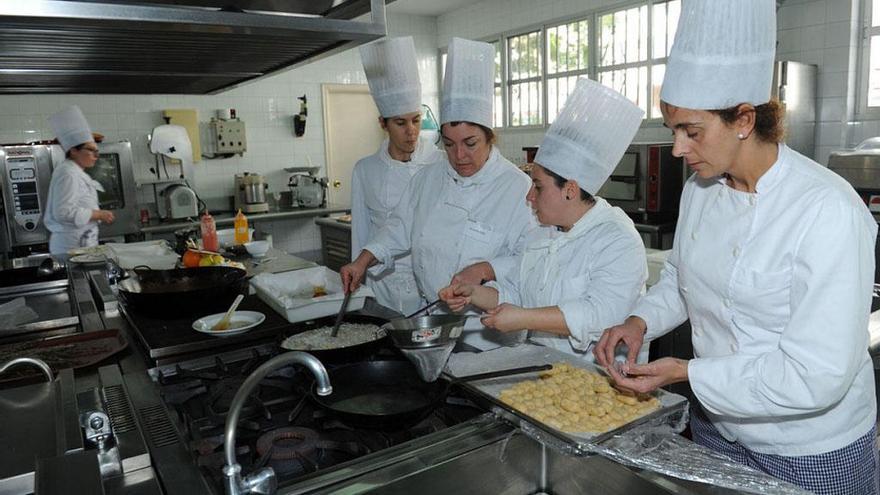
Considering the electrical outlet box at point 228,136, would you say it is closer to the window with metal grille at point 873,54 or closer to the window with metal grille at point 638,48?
the window with metal grille at point 638,48

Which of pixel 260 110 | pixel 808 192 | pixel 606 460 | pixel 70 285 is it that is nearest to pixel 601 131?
pixel 808 192

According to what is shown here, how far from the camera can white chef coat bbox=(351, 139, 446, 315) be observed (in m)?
2.96

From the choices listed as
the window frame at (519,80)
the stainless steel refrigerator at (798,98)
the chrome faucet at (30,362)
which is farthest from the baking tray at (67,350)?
the window frame at (519,80)

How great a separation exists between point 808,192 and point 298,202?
19.9 ft

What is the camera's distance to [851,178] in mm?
3992

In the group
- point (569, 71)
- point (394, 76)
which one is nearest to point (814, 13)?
point (569, 71)

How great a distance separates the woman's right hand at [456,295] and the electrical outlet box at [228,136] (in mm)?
5390

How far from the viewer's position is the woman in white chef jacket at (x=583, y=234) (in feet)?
6.12

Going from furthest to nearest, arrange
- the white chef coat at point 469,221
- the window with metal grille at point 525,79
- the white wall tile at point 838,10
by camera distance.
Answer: the window with metal grille at point 525,79
the white wall tile at point 838,10
the white chef coat at point 469,221

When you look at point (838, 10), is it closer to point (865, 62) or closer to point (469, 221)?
point (865, 62)

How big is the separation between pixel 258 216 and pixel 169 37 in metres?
5.07

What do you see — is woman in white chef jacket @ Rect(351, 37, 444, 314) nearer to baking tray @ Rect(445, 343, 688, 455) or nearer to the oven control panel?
baking tray @ Rect(445, 343, 688, 455)

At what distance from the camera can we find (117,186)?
5.70 m

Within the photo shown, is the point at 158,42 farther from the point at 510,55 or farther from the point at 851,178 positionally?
the point at 510,55
